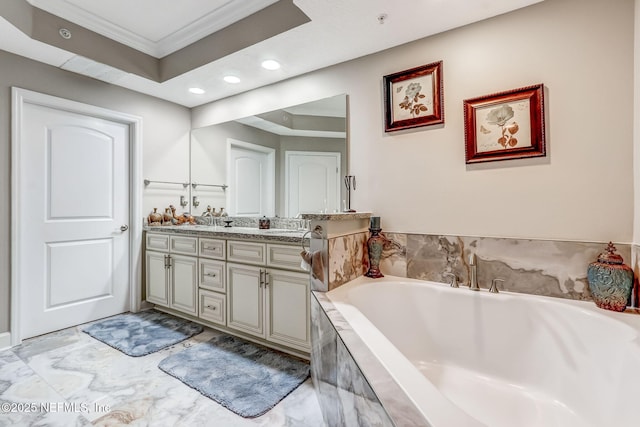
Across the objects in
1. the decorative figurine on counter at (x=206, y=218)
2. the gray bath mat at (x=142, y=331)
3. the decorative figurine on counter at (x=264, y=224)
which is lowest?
the gray bath mat at (x=142, y=331)

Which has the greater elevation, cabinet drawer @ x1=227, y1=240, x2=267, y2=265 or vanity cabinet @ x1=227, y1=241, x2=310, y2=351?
cabinet drawer @ x1=227, y1=240, x2=267, y2=265

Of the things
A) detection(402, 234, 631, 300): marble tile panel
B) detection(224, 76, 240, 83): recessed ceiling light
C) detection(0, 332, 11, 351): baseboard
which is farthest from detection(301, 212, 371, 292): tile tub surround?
detection(0, 332, 11, 351): baseboard

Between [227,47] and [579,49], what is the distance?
2.25 m

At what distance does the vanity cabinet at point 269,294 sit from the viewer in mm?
1978

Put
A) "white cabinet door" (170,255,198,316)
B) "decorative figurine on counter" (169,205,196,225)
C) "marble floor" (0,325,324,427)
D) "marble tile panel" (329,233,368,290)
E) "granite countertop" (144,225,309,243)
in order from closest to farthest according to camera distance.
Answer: "marble floor" (0,325,324,427), "marble tile panel" (329,233,368,290), "granite countertop" (144,225,309,243), "white cabinet door" (170,255,198,316), "decorative figurine on counter" (169,205,196,225)

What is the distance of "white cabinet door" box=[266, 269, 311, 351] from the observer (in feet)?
6.42

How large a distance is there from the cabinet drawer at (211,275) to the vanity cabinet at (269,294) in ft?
0.29

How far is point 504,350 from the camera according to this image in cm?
153

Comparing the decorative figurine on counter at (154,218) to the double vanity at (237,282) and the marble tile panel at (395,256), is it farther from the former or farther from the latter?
the marble tile panel at (395,256)

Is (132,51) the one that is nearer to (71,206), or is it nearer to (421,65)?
(71,206)

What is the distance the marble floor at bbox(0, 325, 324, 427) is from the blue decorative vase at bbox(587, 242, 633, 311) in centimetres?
150

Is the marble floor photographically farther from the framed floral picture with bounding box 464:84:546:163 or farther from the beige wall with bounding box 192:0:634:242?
the framed floral picture with bounding box 464:84:546:163

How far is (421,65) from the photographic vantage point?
6.48 ft

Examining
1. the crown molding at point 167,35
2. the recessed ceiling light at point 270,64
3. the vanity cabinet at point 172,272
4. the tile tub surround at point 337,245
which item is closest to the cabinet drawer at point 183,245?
the vanity cabinet at point 172,272
